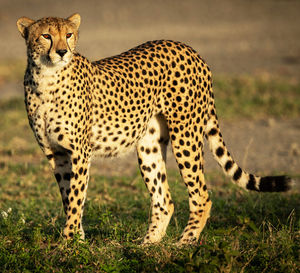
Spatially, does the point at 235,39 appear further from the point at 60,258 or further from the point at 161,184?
the point at 60,258

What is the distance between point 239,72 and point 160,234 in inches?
298

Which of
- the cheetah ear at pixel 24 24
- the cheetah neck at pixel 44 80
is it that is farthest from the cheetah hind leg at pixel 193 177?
the cheetah ear at pixel 24 24

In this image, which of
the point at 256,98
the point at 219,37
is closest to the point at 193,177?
the point at 256,98

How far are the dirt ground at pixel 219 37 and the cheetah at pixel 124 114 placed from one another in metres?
1.65

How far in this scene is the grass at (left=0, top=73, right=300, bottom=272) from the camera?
302cm

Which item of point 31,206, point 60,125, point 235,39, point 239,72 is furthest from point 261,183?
point 235,39

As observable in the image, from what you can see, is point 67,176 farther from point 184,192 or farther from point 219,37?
point 219,37

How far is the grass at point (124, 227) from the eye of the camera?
302 cm

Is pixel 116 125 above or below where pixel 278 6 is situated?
below

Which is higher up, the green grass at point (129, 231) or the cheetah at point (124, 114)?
the cheetah at point (124, 114)

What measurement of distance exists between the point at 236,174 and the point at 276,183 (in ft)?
1.07

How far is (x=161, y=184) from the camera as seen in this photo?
406 centimetres

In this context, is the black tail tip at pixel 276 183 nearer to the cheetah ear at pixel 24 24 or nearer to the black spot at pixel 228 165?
the black spot at pixel 228 165

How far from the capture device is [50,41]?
330 centimetres
